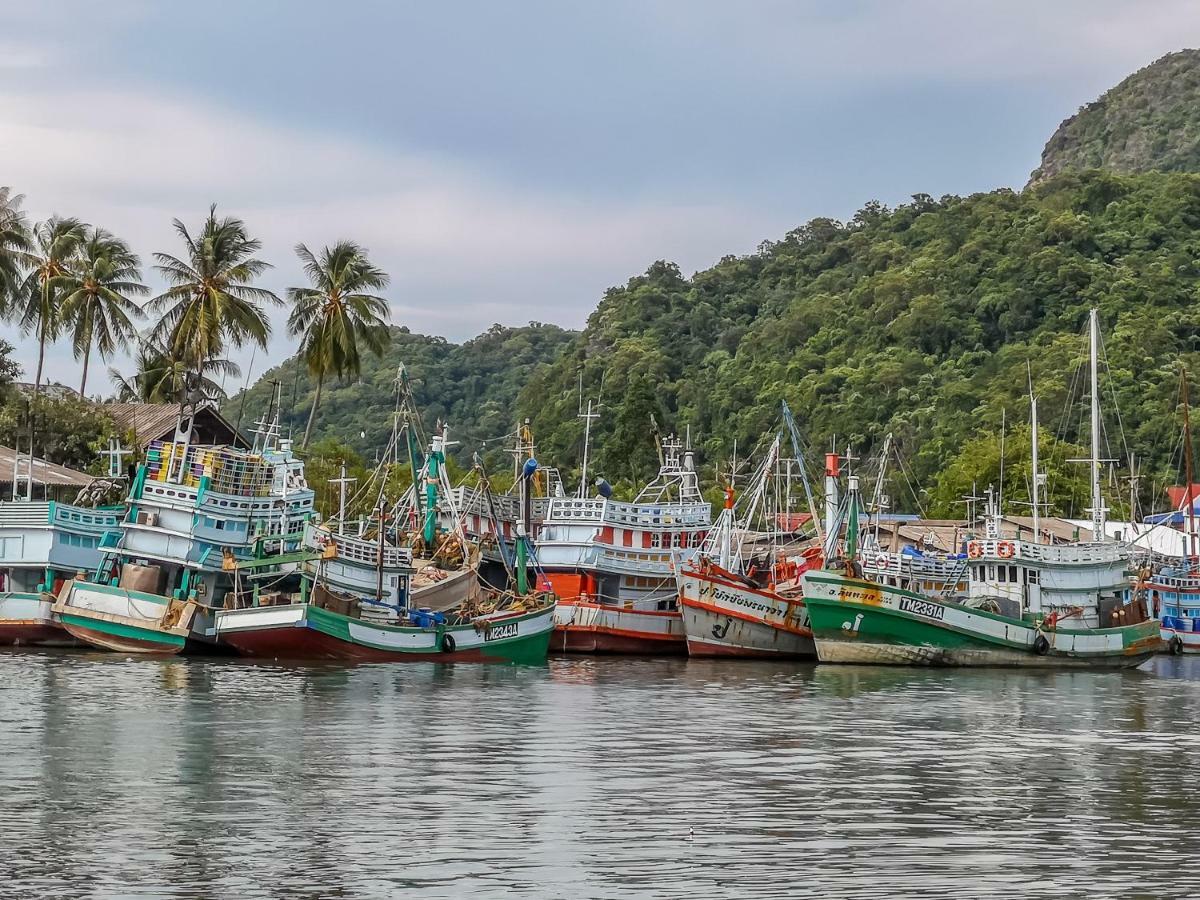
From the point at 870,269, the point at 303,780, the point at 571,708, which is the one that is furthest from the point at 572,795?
the point at 870,269

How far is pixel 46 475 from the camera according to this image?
6675cm

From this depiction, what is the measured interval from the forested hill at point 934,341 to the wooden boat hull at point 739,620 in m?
45.4

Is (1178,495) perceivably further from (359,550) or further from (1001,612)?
(359,550)

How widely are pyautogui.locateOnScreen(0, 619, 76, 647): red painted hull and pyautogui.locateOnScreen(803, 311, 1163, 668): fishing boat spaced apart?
23548 mm

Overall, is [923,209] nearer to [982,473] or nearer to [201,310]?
[982,473]

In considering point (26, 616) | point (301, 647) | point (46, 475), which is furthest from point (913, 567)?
point (46, 475)

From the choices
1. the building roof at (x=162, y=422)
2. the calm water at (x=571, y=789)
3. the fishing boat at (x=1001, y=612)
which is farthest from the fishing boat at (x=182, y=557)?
the building roof at (x=162, y=422)

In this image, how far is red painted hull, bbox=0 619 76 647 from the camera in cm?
5316

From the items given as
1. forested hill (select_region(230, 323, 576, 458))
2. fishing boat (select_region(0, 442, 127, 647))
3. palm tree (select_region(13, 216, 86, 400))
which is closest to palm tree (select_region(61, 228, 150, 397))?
palm tree (select_region(13, 216, 86, 400))

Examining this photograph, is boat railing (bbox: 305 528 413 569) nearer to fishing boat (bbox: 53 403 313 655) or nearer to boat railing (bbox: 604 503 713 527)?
fishing boat (bbox: 53 403 313 655)

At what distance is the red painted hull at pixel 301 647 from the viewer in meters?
48.3

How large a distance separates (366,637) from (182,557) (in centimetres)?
629

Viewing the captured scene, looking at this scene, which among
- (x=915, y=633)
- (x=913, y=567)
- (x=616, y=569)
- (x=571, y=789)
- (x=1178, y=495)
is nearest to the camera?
(x=571, y=789)

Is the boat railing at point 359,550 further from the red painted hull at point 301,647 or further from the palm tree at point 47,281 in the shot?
the palm tree at point 47,281
